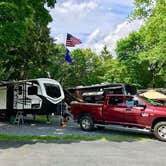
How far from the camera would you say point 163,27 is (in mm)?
26594

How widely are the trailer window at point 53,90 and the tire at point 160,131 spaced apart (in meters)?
9.94

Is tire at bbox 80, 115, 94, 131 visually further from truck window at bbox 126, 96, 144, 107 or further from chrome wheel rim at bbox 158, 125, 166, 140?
chrome wheel rim at bbox 158, 125, 166, 140

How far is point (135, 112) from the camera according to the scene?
1847 centimetres

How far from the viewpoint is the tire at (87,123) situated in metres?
20.3

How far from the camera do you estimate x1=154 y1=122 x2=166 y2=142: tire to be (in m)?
17.2

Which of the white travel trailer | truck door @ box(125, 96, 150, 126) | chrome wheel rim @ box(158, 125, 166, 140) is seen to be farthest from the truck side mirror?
chrome wheel rim @ box(158, 125, 166, 140)

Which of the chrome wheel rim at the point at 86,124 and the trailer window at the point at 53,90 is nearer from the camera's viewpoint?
the chrome wheel rim at the point at 86,124

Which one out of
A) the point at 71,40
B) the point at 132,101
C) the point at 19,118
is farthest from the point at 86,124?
the point at 71,40

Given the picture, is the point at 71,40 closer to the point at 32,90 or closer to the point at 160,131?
the point at 32,90

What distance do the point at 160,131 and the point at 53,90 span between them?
34.8 ft

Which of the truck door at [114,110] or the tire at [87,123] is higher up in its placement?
the truck door at [114,110]

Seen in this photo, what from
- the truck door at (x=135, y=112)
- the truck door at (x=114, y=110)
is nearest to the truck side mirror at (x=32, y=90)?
the truck door at (x=114, y=110)

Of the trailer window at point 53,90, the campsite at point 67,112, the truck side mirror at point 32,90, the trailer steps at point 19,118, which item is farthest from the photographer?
the trailer window at point 53,90

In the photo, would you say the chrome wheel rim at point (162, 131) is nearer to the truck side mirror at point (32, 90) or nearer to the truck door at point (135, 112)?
the truck door at point (135, 112)
